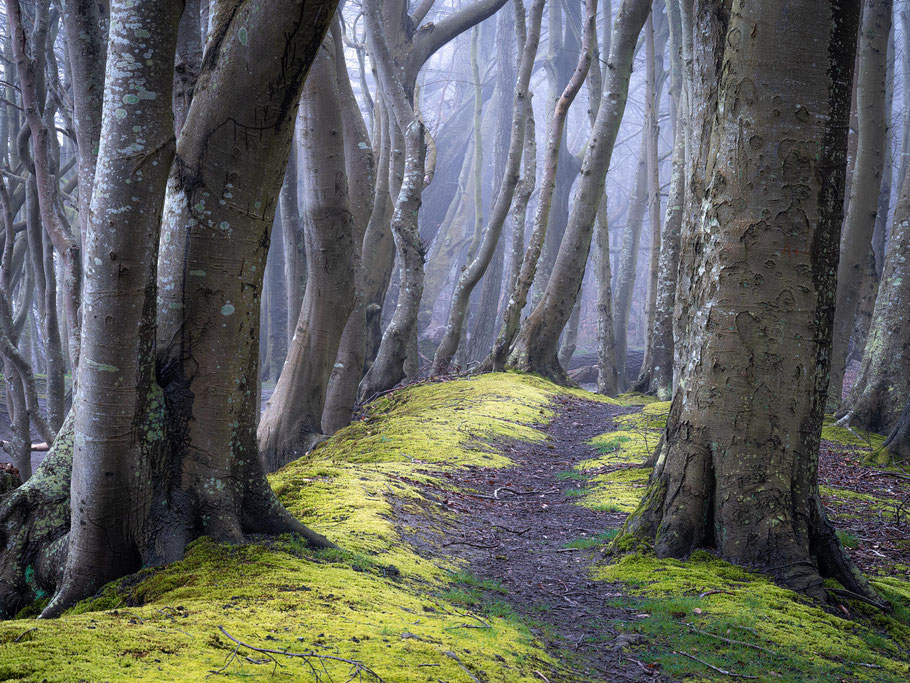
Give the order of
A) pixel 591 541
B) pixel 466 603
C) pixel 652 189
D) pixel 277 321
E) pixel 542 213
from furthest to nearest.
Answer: pixel 277 321 < pixel 652 189 < pixel 542 213 < pixel 591 541 < pixel 466 603

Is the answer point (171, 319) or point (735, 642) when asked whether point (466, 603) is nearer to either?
point (735, 642)

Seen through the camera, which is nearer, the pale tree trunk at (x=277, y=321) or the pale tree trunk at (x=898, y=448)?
the pale tree trunk at (x=898, y=448)

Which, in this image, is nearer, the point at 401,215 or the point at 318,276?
the point at 318,276

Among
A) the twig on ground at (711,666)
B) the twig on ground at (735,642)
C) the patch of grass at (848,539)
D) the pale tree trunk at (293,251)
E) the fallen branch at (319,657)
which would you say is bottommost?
the patch of grass at (848,539)

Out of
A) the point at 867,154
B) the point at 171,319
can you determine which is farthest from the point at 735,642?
the point at 867,154

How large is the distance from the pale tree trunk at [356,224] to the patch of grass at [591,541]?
5387 mm

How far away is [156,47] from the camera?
339 cm

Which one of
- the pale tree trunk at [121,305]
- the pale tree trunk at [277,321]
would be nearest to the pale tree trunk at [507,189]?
the pale tree trunk at [277,321]

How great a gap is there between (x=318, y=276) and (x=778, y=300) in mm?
5452

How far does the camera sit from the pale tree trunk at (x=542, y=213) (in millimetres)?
14023

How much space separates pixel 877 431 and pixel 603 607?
777cm

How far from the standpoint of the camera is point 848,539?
17.6 feet

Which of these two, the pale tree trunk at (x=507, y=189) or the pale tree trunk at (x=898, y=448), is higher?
the pale tree trunk at (x=507, y=189)

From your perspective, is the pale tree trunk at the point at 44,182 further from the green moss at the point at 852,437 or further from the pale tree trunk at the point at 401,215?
the green moss at the point at 852,437
